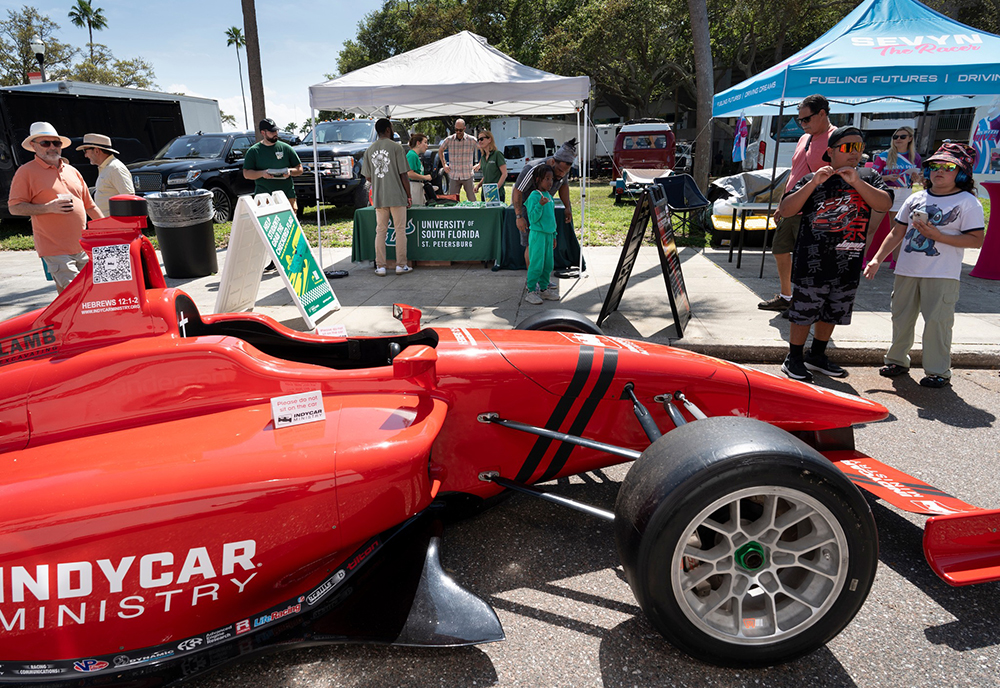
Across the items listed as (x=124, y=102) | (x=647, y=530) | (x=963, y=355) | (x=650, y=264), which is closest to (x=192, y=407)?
(x=647, y=530)

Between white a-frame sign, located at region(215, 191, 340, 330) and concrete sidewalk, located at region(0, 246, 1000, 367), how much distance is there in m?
0.30

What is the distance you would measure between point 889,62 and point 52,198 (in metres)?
9.17

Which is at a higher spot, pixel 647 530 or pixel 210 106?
pixel 210 106

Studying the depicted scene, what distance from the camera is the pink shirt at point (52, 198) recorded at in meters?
5.55

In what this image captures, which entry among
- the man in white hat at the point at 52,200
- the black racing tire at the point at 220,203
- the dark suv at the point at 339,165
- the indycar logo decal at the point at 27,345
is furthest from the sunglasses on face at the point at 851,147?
the black racing tire at the point at 220,203

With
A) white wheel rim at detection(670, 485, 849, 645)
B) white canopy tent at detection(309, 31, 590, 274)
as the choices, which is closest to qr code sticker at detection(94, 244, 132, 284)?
white wheel rim at detection(670, 485, 849, 645)

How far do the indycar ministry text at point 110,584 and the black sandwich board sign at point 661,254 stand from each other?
4.34 meters

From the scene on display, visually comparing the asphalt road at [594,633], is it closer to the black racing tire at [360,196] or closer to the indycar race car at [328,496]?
the indycar race car at [328,496]

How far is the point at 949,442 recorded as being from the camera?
3.70 m

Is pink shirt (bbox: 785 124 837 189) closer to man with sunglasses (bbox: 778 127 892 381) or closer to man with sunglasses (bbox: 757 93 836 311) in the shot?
man with sunglasses (bbox: 757 93 836 311)

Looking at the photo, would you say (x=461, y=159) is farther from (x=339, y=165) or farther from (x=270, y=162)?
(x=270, y=162)

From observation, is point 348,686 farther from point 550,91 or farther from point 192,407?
point 550,91

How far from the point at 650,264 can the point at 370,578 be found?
782 centimetres

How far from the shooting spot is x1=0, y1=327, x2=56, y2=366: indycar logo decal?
8.11 feet
